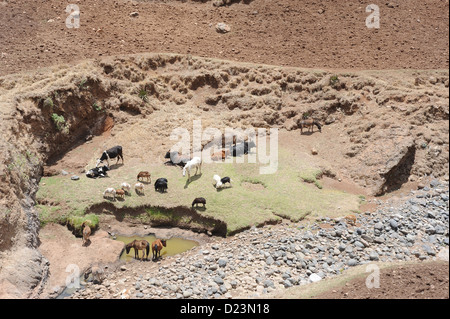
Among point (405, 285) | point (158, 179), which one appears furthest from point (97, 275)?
point (405, 285)

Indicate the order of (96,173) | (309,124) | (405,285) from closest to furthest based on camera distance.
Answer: (405,285)
(96,173)
(309,124)

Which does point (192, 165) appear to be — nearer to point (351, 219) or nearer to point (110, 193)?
point (110, 193)

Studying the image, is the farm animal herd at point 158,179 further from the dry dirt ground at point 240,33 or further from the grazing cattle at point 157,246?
the dry dirt ground at point 240,33

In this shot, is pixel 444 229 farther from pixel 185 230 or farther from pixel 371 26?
pixel 371 26

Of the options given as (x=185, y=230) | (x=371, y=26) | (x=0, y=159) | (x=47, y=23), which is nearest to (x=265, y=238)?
(x=185, y=230)

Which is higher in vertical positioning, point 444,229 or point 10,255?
point 444,229

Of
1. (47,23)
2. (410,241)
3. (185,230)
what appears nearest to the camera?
(410,241)
